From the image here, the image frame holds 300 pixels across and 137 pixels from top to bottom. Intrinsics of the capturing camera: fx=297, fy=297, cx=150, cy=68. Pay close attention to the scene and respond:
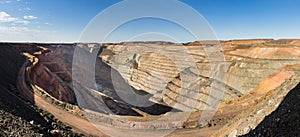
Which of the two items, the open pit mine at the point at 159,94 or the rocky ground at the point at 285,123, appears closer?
the rocky ground at the point at 285,123

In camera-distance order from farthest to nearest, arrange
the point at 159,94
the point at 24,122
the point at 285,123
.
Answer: the point at 159,94 → the point at 24,122 → the point at 285,123

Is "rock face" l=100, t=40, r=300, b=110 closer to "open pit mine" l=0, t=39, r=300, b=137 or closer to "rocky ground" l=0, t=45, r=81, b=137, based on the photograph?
"open pit mine" l=0, t=39, r=300, b=137

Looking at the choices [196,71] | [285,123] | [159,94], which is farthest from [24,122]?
[196,71]

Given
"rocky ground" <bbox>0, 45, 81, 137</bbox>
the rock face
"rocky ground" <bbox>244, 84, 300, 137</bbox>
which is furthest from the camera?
the rock face

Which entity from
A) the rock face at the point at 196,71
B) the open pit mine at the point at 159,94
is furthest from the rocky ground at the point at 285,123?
the rock face at the point at 196,71

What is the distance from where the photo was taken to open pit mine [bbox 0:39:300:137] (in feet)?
53.5

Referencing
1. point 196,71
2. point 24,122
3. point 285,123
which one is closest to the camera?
point 285,123

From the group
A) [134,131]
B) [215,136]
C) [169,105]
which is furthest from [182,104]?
[215,136]

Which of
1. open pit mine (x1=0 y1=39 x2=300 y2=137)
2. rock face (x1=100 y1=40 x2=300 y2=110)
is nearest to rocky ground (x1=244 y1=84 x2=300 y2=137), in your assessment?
open pit mine (x1=0 y1=39 x2=300 y2=137)

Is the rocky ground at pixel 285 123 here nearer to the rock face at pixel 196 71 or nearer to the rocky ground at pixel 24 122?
the rocky ground at pixel 24 122

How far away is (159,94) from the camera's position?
4588cm

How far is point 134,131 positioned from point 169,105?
68.0 feet

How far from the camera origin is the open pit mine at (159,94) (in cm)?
1630

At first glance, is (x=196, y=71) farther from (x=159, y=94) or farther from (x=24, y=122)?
(x=24, y=122)
